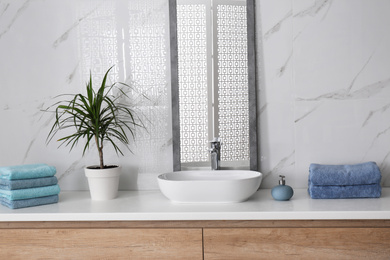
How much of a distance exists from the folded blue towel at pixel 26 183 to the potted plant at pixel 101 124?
0.57 ft

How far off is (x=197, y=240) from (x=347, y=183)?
718 millimetres

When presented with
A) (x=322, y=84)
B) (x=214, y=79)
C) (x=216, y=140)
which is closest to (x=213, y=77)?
(x=214, y=79)

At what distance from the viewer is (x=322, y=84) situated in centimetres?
215

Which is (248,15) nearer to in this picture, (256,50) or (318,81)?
(256,50)

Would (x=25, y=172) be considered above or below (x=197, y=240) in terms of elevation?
above

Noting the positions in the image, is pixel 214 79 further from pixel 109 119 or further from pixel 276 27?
pixel 109 119

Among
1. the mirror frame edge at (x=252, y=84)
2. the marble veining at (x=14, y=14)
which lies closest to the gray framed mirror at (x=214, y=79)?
the mirror frame edge at (x=252, y=84)

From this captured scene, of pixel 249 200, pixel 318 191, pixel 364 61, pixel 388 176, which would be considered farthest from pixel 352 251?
pixel 364 61

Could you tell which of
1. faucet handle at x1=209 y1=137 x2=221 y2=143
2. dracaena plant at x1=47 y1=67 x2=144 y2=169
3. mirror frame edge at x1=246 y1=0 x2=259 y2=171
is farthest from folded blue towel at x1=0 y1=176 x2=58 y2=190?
mirror frame edge at x1=246 y1=0 x2=259 y2=171

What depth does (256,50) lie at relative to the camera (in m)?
2.17

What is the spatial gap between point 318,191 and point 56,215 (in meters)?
1.14

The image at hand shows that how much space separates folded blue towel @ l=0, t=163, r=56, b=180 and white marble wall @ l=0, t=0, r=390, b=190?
29cm

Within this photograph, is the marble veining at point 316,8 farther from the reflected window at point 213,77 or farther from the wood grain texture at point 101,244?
the wood grain texture at point 101,244

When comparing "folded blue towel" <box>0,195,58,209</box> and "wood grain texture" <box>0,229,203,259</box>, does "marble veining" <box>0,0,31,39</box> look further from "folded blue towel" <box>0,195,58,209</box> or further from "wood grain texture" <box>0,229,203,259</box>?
"wood grain texture" <box>0,229,203,259</box>
